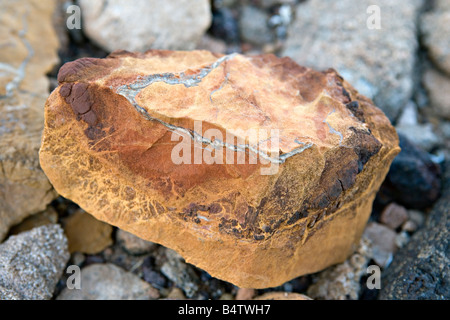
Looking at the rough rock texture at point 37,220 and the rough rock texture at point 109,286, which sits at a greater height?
the rough rock texture at point 37,220

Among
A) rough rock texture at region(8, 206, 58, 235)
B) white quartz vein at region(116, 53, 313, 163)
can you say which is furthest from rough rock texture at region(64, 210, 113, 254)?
white quartz vein at region(116, 53, 313, 163)

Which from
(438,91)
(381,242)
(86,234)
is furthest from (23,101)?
(438,91)

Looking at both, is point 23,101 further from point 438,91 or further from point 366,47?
point 438,91

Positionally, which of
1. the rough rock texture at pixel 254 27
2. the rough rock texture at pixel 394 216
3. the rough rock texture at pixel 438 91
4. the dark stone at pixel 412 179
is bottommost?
the rough rock texture at pixel 394 216

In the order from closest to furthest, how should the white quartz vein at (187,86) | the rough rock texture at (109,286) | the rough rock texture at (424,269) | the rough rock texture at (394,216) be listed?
the white quartz vein at (187,86) → the rough rock texture at (424,269) → the rough rock texture at (109,286) → the rough rock texture at (394,216)

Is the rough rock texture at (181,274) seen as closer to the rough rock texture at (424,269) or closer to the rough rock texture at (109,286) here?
the rough rock texture at (109,286)

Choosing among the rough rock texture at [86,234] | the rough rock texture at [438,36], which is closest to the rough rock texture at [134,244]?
the rough rock texture at [86,234]
